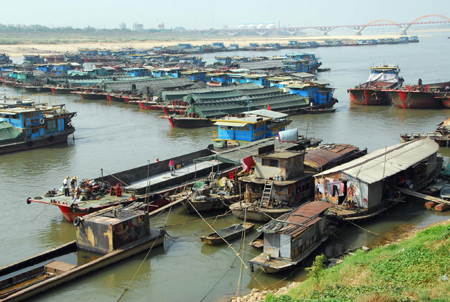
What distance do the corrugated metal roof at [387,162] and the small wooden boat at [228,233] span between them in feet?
12.2

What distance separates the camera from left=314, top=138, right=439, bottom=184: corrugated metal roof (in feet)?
65.8

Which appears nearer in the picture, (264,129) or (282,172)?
(282,172)

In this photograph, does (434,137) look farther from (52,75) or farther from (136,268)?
(52,75)

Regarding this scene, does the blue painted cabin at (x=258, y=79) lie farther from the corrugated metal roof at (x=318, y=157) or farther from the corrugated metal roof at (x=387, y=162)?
the corrugated metal roof at (x=318, y=157)

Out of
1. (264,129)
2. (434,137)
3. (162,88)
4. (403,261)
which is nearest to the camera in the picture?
(403,261)

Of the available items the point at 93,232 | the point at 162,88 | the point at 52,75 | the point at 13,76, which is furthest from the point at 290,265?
the point at 13,76

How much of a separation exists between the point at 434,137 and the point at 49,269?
25.5 m

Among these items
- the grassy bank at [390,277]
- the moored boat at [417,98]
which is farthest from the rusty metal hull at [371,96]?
the grassy bank at [390,277]

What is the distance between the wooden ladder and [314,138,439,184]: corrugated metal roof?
195 cm

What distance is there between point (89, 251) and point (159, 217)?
14.3ft

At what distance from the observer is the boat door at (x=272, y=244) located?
52.0 ft

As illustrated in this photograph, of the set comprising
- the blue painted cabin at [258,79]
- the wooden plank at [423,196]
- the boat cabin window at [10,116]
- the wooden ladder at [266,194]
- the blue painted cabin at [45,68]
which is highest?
the blue painted cabin at [45,68]

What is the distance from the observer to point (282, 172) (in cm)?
2039

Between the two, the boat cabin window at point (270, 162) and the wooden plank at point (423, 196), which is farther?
the wooden plank at point (423, 196)
